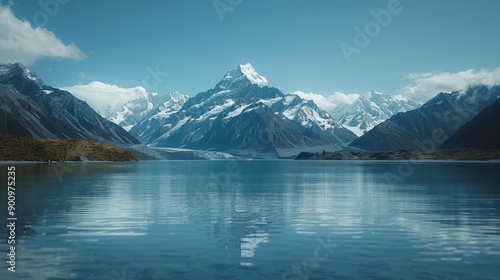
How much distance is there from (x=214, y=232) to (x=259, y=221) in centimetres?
892

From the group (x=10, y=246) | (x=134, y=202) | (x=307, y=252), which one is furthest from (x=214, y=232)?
(x=134, y=202)

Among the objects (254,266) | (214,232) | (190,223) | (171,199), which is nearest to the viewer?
(254,266)

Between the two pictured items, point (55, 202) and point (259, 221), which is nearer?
point (259, 221)

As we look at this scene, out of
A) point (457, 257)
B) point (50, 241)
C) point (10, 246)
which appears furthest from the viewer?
point (50, 241)

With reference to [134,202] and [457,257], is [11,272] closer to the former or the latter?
[457,257]

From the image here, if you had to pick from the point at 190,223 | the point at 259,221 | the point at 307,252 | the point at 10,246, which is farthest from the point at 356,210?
the point at 10,246

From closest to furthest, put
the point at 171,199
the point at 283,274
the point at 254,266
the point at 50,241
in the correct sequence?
1. the point at 283,274
2. the point at 254,266
3. the point at 50,241
4. the point at 171,199

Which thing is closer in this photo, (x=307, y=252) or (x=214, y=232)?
(x=307, y=252)

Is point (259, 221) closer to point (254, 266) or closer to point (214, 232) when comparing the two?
point (214, 232)

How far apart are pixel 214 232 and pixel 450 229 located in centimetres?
2303

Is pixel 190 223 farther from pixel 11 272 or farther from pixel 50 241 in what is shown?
pixel 11 272

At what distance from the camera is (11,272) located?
2936 cm

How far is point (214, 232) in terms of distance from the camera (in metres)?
46.0

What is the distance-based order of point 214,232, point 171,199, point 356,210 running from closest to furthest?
point 214,232
point 356,210
point 171,199
